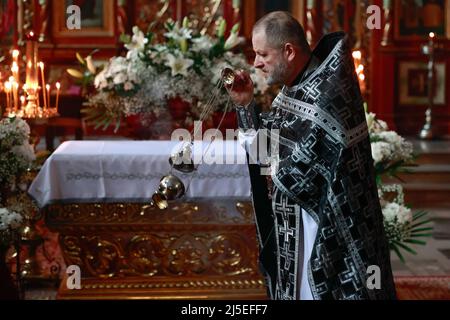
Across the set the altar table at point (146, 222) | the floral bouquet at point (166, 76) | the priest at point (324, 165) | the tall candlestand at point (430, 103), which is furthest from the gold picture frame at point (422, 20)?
the priest at point (324, 165)

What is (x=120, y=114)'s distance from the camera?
232 inches

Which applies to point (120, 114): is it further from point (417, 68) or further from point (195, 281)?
point (417, 68)

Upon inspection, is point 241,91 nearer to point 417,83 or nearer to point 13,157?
point 13,157

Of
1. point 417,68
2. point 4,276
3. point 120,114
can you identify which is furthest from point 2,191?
point 417,68

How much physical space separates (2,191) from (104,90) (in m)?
1.31

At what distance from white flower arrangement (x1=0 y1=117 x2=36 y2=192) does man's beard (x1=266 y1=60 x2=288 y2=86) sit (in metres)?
1.93

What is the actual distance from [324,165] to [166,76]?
273 cm

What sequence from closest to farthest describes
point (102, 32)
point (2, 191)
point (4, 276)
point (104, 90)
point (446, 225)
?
point (4, 276) → point (2, 191) → point (104, 90) → point (446, 225) → point (102, 32)

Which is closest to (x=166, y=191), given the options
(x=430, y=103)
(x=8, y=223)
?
(x=8, y=223)

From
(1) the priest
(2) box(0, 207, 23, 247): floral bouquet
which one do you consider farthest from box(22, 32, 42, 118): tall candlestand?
(1) the priest

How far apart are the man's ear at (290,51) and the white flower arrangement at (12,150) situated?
6.56 ft

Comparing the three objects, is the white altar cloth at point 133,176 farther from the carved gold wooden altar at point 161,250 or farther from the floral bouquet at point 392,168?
the floral bouquet at point 392,168

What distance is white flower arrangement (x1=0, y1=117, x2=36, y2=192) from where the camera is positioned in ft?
15.1

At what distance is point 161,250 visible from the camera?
206 inches
